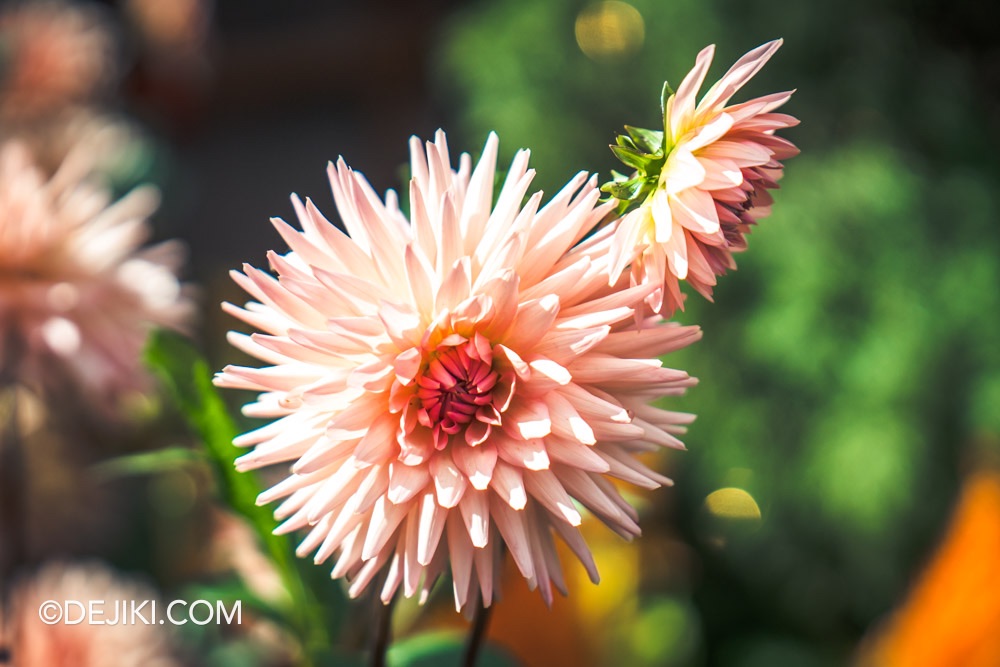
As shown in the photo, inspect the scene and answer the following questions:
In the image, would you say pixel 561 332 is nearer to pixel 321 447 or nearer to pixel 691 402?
pixel 321 447

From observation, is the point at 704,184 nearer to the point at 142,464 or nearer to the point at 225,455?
the point at 225,455

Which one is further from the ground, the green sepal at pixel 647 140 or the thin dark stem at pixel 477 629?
the green sepal at pixel 647 140

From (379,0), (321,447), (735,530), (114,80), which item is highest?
(379,0)

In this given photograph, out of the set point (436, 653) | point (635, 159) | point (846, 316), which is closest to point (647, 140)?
point (635, 159)

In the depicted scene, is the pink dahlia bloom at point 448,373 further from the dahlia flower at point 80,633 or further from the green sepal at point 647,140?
the dahlia flower at point 80,633

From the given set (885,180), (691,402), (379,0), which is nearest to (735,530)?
(691,402)

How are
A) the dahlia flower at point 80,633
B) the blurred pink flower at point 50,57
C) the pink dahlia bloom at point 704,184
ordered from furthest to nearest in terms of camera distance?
the blurred pink flower at point 50,57 < the dahlia flower at point 80,633 < the pink dahlia bloom at point 704,184

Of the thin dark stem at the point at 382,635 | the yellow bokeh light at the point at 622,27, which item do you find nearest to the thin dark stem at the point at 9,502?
the thin dark stem at the point at 382,635

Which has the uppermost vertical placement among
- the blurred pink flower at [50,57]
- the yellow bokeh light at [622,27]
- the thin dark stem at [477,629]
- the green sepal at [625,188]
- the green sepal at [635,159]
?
the yellow bokeh light at [622,27]
